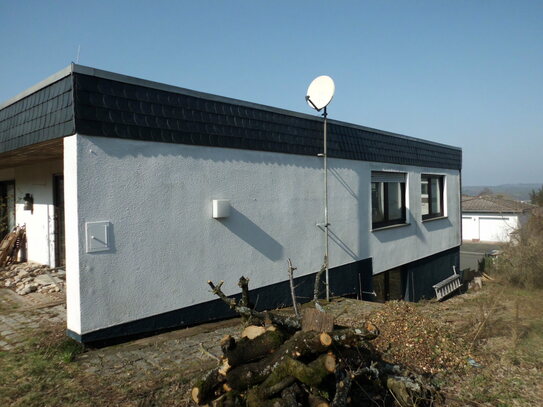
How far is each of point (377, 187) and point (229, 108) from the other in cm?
510

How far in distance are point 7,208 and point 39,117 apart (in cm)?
621

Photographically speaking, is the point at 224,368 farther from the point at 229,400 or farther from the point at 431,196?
the point at 431,196

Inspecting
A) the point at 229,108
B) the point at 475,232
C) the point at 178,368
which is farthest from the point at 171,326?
the point at 475,232

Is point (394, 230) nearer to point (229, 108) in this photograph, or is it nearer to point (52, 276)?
point (229, 108)

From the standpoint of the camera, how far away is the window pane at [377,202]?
31.6 feet

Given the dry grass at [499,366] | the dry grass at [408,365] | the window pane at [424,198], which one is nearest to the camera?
the dry grass at [408,365]

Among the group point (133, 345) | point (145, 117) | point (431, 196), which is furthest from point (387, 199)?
point (133, 345)

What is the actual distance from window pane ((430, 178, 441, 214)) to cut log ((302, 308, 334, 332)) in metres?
10.4

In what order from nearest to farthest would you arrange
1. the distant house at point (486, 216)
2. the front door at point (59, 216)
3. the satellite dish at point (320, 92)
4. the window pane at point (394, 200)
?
the satellite dish at point (320, 92)
the front door at point (59, 216)
the window pane at point (394, 200)
the distant house at point (486, 216)

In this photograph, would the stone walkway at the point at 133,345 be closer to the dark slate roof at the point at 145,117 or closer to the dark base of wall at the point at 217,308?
the dark base of wall at the point at 217,308

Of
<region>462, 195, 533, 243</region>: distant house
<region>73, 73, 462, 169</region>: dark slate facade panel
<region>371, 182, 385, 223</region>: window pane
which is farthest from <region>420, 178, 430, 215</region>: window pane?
<region>462, 195, 533, 243</region>: distant house

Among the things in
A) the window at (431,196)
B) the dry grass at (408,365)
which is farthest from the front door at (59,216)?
the window at (431,196)

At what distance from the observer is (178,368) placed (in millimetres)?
4090

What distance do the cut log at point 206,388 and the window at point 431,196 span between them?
9979 millimetres
